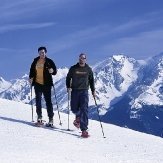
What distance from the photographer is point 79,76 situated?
18.4 m

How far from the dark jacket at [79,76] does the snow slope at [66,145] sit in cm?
159

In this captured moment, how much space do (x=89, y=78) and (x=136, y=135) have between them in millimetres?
3876

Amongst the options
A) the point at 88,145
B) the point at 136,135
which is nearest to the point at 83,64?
the point at 88,145

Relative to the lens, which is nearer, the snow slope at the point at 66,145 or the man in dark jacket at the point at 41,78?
the snow slope at the point at 66,145

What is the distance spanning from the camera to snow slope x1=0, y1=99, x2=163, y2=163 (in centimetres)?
1319

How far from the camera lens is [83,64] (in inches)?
719

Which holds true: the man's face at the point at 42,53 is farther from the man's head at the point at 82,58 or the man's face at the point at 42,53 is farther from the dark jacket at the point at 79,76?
the man's head at the point at 82,58

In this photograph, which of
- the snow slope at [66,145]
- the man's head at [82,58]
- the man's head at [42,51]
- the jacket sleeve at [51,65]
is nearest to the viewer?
the snow slope at [66,145]

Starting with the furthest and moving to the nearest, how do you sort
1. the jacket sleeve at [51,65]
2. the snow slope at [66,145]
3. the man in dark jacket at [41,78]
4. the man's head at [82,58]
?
the man in dark jacket at [41,78] < the jacket sleeve at [51,65] < the man's head at [82,58] < the snow slope at [66,145]

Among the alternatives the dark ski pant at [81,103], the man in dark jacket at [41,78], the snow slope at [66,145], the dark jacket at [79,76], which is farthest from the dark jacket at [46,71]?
the snow slope at [66,145]

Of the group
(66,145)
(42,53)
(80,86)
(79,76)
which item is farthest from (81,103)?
(66,145)

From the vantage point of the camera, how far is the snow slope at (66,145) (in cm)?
1319

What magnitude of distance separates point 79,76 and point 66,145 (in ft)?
11.2

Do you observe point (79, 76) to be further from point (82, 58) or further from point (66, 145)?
point (66, 145)
